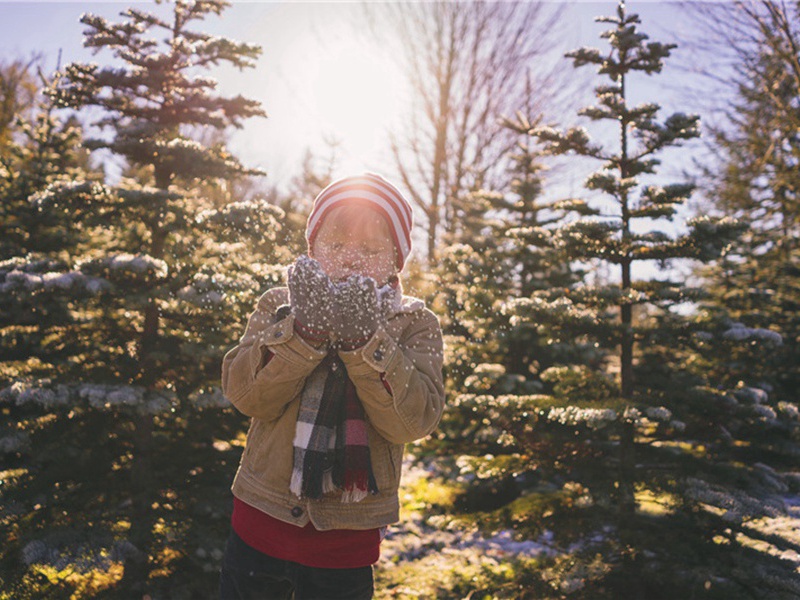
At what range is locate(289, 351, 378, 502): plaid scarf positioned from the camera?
1667 millimetres

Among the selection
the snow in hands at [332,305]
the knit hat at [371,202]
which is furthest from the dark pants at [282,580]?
the knit hat at [371,202]

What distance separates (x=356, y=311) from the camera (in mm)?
1448

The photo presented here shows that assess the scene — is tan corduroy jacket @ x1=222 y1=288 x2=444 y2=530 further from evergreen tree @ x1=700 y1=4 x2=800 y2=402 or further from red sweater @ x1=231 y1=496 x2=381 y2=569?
evergreen tree @ x1=700 y1=4 x2=800 y2=402

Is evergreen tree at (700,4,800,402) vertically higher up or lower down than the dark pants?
higher up

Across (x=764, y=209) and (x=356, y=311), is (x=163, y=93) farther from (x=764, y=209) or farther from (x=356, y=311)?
(x=764, y=209)

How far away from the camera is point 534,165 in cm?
768

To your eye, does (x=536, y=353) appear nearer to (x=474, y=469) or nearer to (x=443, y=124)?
(x=474, y=469)

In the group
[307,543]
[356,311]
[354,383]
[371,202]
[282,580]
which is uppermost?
[371,202]

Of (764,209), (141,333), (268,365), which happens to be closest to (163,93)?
(141,333)

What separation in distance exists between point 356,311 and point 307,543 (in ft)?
2.75

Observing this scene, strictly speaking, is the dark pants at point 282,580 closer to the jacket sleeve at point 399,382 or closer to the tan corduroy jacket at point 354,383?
the tan corduroy jacket at point 354,383

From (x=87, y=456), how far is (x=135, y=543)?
0.99m

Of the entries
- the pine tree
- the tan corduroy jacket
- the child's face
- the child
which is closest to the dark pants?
the child

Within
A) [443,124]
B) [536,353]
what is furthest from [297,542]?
[443,124]
